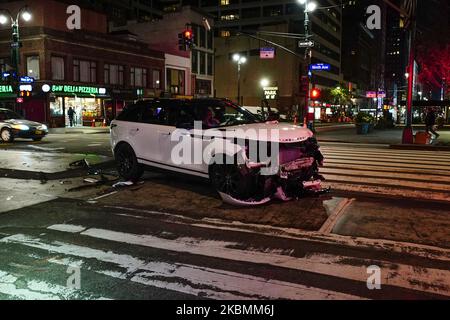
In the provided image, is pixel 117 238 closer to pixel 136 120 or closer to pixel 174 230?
pixel 174 230

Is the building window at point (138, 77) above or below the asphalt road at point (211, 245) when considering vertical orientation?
above

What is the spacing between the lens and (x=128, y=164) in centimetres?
1039

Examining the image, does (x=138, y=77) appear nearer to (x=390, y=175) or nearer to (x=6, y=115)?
(x=6, y=115)

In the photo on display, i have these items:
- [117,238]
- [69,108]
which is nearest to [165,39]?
[69,108]

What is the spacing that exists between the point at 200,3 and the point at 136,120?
94626 millimetres

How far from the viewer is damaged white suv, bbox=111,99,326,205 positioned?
792cm

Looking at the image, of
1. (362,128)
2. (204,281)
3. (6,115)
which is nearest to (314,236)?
(204,281)

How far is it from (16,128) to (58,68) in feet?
77.2

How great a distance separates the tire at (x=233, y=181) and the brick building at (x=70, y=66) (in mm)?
34797

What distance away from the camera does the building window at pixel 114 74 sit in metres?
49.8

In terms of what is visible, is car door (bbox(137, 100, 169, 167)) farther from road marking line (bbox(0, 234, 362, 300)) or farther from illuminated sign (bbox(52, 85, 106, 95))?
illuminated sign (bbox(52, 85, 106, 95))

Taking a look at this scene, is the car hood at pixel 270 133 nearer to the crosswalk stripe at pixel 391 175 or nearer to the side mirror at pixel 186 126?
the side mirror at pixel 186 126

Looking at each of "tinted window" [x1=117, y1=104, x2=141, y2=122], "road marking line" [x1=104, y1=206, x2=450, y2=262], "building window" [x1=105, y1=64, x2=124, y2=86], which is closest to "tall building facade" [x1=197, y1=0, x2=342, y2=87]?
"building window" [x1=105, y1=64, x2=124, y2=86]

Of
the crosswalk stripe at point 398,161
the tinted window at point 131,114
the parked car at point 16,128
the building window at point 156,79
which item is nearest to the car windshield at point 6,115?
the parked car at point 16,128
